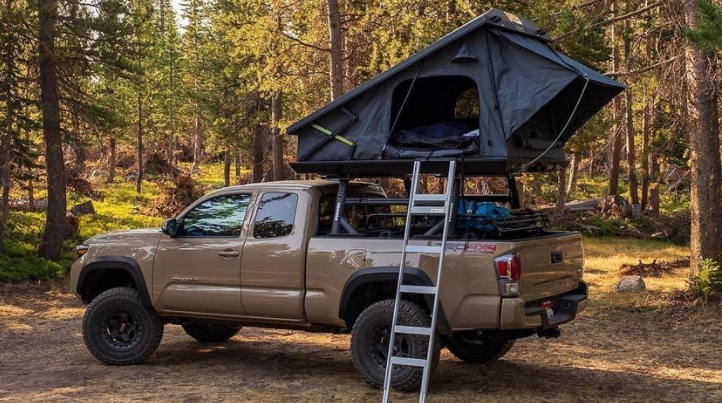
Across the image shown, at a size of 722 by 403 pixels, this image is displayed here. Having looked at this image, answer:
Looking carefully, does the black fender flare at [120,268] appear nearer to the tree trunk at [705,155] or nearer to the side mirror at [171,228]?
the side mirror at [171,228]

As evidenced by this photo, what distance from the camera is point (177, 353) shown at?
9.16m

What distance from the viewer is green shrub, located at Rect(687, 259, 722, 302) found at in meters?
11.4

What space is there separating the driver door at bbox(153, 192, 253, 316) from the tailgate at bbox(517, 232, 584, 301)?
10.0 ft

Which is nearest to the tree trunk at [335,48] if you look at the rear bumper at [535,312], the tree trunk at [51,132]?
the tree trunk at [51,132]

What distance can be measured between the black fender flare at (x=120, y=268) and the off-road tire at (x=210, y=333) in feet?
4.84

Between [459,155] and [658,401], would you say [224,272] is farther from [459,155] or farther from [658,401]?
[658,401]

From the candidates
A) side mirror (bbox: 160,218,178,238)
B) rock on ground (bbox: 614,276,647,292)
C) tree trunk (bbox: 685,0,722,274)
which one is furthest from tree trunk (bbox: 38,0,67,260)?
tree trunk (bbox: 685,0,722,274)

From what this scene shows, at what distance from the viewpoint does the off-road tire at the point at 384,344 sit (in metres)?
6.62

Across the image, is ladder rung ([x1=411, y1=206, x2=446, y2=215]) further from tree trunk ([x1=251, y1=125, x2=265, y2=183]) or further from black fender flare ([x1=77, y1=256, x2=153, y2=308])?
tree trunk ([x1=251, y1=125, x2=265, y2=183])

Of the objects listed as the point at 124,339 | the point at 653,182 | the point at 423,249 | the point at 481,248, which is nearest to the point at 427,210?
the point at 423,249

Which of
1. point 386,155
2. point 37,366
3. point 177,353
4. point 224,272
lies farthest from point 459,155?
point 37,366

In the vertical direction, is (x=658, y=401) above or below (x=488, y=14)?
below

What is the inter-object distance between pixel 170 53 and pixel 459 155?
3853 cm

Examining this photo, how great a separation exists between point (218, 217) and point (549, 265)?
368cm
